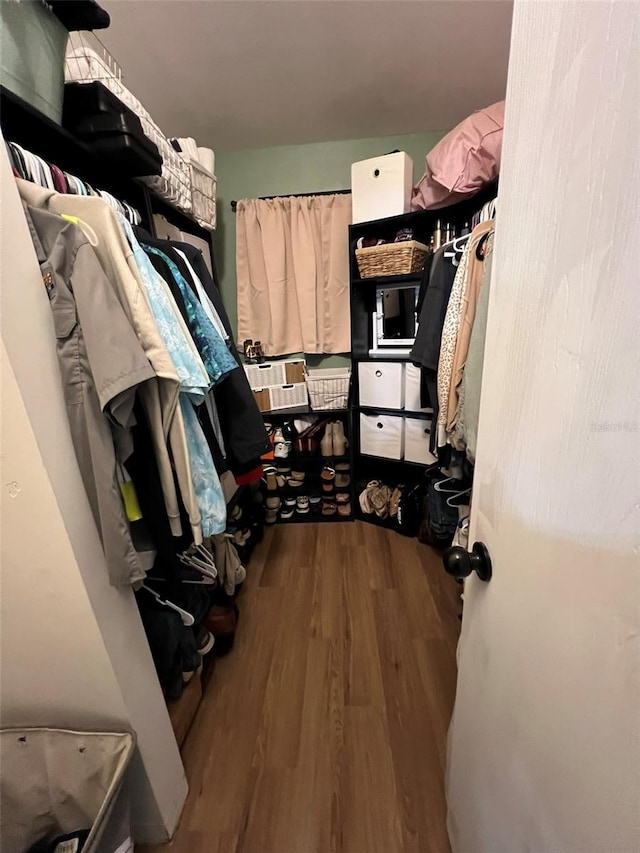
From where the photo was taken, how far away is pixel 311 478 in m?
2.43

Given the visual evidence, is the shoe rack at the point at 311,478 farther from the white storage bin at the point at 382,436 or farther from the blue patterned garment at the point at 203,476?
the blue patterned garment at the point at 203,476

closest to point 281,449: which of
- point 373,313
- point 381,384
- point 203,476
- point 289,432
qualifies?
point 289,432

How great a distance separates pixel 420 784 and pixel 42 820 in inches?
38.4

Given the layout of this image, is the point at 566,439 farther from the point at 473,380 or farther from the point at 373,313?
the point at 373,313

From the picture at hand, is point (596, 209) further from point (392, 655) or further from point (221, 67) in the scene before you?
point (221, 67)

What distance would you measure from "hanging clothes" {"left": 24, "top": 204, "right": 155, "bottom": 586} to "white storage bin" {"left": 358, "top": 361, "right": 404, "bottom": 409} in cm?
153

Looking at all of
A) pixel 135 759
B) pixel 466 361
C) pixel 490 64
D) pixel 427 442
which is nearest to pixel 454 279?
pixel 466 361

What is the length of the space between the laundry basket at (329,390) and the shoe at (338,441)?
0.14m

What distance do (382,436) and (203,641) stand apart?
1376mm

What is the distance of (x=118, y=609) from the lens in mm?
787

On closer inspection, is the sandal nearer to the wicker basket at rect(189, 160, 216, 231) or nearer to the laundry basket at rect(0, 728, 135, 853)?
the laundry basket at rect(0, 728, 135, 853)

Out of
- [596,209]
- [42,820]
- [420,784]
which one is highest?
[596,209]

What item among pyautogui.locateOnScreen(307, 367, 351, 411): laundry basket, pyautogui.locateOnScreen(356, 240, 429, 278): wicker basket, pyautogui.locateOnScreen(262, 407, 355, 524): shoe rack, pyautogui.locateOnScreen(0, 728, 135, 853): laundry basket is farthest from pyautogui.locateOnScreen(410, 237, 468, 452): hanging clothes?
pyautogui.locateOnScreen(0, 728, 135, 853): laundry basket

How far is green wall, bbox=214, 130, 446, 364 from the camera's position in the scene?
6.88 ft
